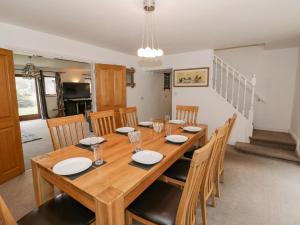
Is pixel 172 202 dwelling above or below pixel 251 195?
above

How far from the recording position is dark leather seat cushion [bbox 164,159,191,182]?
5.46ft

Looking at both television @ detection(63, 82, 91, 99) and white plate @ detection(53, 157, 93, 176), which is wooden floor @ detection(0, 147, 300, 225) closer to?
white plate @ detection(53, 157, 93, 176)

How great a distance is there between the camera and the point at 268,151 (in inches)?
126

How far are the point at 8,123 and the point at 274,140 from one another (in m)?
4.86

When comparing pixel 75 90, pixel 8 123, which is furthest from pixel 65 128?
pixel 75 90

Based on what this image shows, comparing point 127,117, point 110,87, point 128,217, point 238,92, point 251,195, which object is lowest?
point 251,195

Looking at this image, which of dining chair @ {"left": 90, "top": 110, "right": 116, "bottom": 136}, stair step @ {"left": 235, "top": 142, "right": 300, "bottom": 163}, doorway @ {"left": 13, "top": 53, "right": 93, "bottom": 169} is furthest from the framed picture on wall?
doorway @ {"left": 13, "top": 53, "right": 93, "bottom": 169}

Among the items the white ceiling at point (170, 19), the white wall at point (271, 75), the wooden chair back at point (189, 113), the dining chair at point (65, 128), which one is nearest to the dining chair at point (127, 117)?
the dining chair at point (65, 128)

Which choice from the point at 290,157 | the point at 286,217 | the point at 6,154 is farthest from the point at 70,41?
the point at 290,157

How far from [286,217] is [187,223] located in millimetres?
1339

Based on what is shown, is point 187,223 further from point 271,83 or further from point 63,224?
point 271,83

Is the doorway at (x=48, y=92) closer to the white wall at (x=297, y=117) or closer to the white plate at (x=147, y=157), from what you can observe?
the white plate at (x=147, y=157)

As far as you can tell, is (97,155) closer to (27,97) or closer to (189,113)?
(189,113)

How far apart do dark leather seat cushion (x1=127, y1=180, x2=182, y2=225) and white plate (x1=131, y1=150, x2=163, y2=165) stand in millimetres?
284
